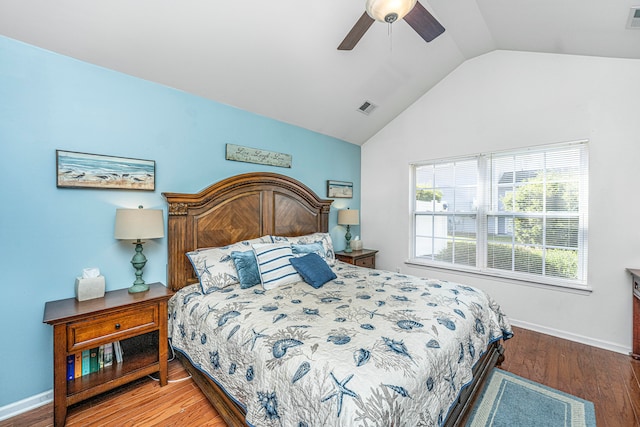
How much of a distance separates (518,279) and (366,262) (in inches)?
73.3

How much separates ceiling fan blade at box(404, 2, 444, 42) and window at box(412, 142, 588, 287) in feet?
6.38

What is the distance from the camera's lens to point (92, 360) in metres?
1.93

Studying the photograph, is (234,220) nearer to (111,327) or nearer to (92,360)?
(111,327)

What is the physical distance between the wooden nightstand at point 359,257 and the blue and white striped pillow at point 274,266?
1.43m

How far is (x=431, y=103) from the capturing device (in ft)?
12.3

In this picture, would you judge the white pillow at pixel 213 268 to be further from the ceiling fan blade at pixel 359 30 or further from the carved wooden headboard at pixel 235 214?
the ceiling fan blade at pixel 359 30

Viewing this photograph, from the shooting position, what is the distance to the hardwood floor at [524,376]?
1.72 metres

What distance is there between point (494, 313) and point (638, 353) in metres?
1.53

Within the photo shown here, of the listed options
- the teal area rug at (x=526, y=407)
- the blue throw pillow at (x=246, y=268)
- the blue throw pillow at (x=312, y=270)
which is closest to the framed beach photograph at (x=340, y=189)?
the blue throw pillow at (x=312, y=270)

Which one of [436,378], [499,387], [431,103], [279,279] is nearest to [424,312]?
[436,378]

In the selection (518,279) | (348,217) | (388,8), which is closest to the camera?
(388,8)

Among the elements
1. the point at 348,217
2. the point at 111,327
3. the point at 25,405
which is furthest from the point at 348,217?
the point at 25,405

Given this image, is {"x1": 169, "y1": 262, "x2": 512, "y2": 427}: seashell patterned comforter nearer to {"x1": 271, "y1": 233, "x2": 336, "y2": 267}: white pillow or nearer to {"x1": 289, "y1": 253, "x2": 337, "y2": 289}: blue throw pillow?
{"x1": 289, "y1": 253, "x2": 337, "y2": 289}: blue throw pillow

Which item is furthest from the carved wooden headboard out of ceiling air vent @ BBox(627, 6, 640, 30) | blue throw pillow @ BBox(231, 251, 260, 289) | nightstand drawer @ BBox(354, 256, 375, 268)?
ceiling air vent @ BBox(627, 6, 640, 30)
